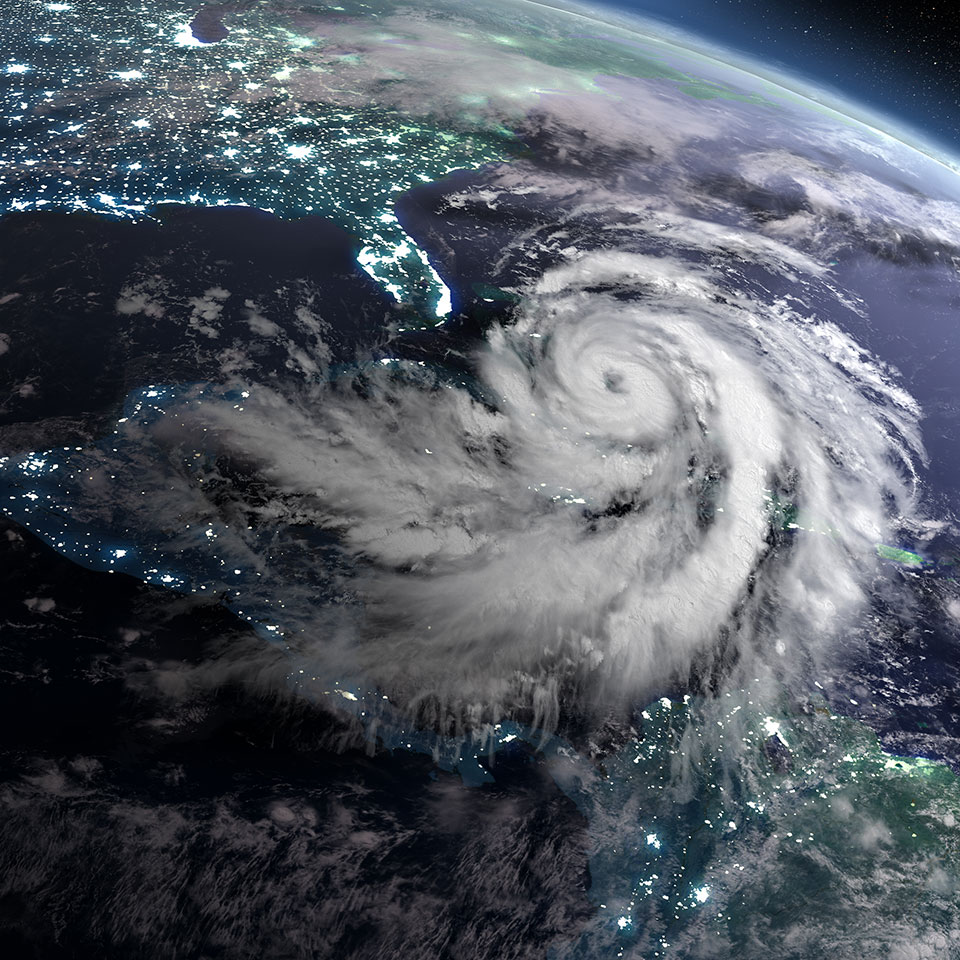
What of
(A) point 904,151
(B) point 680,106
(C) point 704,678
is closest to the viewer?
(C) point 704,678

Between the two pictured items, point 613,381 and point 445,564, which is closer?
point 445,564

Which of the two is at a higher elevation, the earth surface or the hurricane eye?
the hurricane eye

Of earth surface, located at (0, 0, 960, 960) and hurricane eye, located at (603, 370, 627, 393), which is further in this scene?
hurricane eye, located at (603, 370, 627, 393)

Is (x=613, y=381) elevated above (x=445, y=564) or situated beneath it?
elevated above

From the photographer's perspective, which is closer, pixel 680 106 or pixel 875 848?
pixel 875 848

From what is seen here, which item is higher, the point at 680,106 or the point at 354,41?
the point at 680,106

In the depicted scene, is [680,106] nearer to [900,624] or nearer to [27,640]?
[900,624]

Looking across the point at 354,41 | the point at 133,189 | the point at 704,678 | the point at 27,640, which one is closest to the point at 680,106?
the point at 354,41

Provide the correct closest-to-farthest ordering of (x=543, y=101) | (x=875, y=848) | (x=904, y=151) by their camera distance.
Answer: (x=875, y=848) → (x=543, y=101) → (x=904, y=151)
